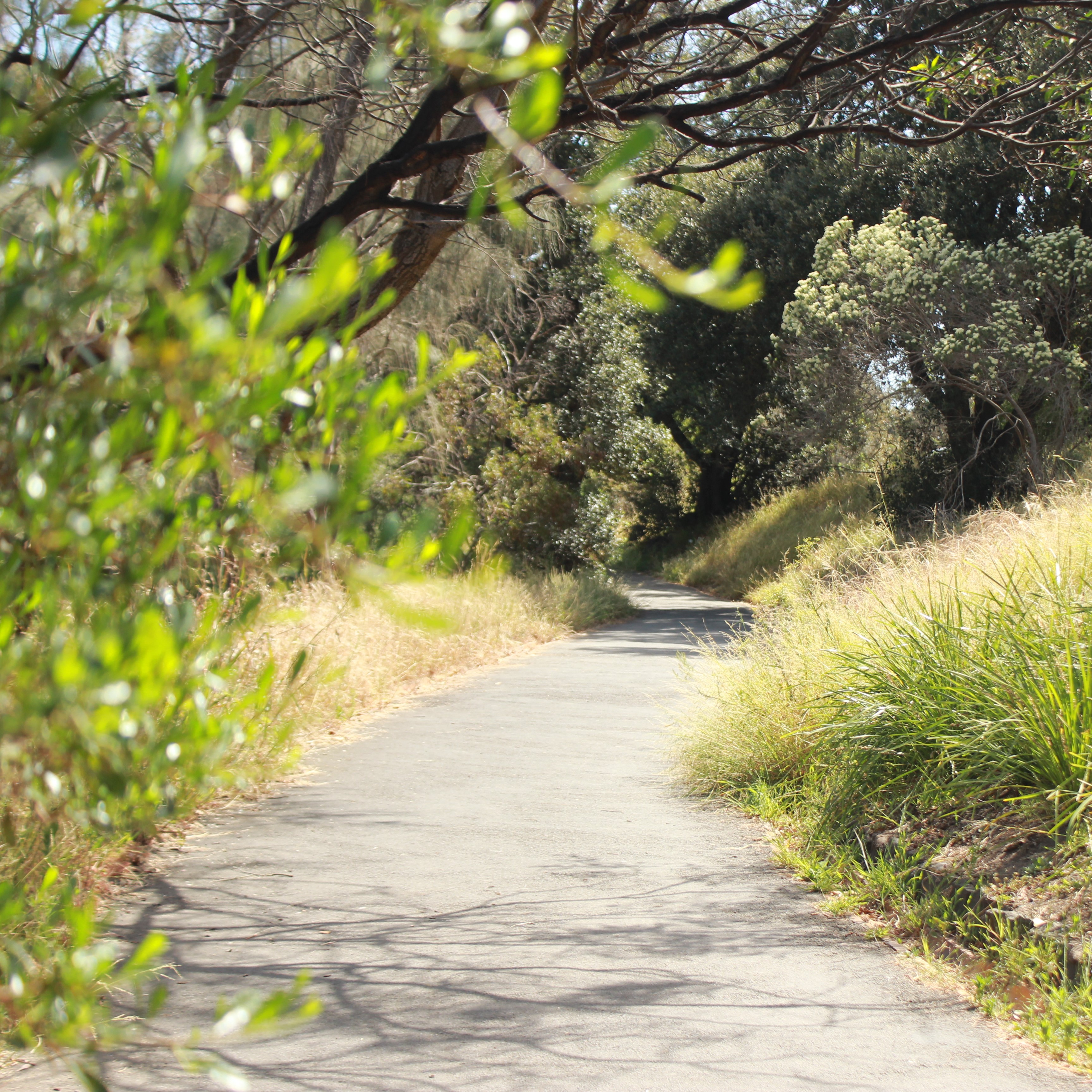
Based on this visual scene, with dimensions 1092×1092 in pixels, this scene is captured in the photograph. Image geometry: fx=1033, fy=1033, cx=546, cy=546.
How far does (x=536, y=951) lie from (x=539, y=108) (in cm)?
360

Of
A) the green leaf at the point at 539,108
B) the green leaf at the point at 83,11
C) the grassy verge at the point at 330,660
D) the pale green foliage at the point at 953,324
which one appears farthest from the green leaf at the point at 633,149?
the pale green foliage at the point at 953,324

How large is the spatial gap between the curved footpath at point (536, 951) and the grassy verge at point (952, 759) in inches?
9.1

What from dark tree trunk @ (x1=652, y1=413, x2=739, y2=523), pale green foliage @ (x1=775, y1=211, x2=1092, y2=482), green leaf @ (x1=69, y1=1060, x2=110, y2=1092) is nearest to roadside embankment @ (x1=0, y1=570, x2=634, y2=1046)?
green leaf @ (x1=69, y1=1060, x2=110, y2=1092)

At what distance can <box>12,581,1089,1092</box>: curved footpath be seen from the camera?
316 cm

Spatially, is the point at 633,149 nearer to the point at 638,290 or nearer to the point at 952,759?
the point at 638,290

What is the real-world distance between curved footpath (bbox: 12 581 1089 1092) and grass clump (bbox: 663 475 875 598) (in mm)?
14554

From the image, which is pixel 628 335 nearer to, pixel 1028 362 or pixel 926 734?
pixel 1028 362

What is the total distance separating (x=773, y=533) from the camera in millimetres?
25812

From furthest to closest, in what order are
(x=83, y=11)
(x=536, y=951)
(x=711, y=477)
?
(x=711, y=477) < (x=536, y=951) < (x=83, y=11)

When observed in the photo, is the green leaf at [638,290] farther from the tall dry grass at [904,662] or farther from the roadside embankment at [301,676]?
the tall dry grass at [904,662]

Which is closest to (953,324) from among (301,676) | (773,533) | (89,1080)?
(773,533)

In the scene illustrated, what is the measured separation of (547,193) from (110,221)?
11.1 ft

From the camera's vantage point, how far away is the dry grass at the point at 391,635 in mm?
6539

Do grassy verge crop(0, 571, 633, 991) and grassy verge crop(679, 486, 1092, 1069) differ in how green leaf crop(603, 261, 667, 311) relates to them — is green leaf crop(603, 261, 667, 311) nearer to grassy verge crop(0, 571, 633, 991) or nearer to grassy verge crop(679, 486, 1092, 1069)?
grassy verge crop(0, 571, 633, 991)
